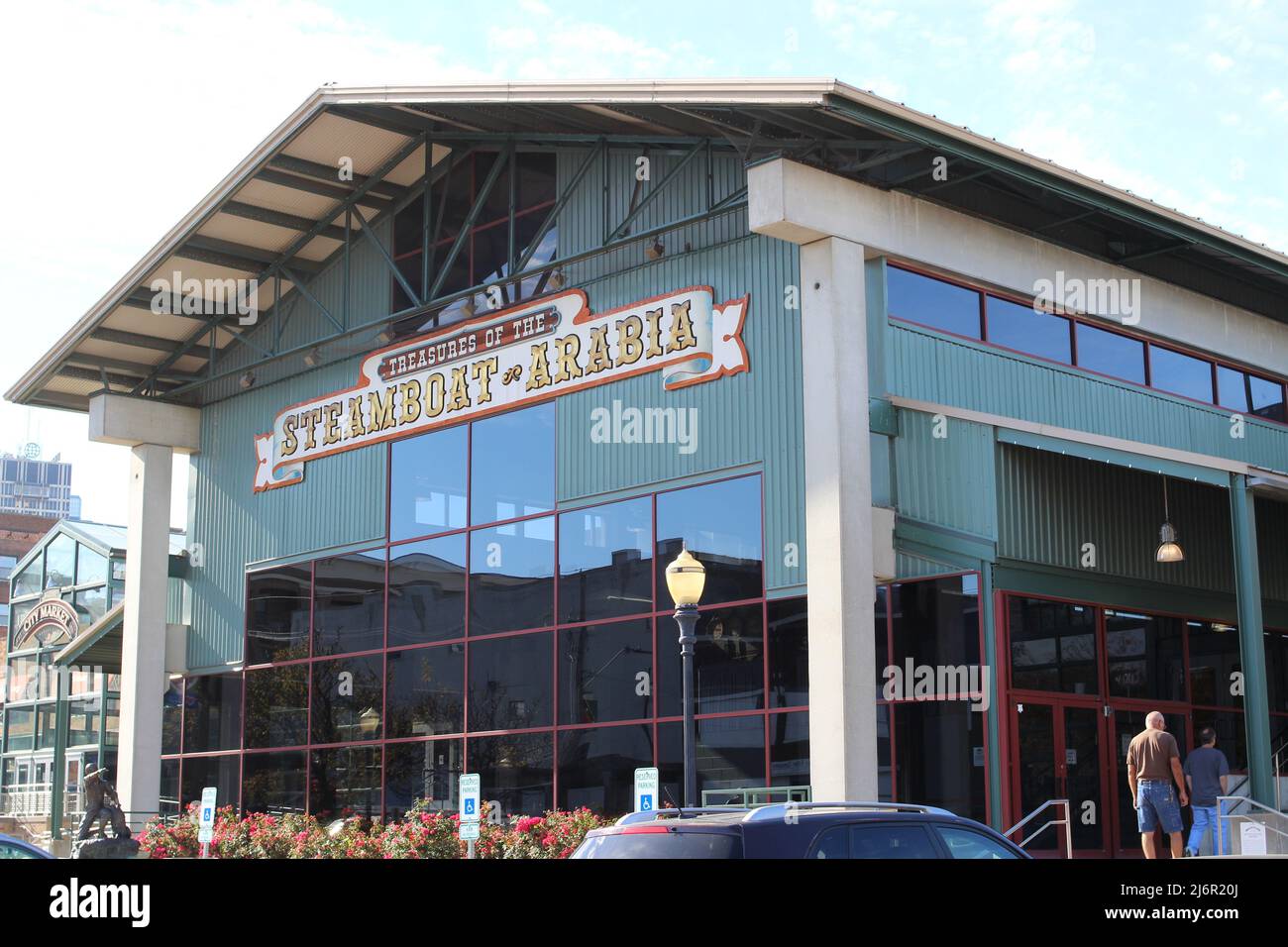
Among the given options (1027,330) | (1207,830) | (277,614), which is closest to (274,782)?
(277,614)

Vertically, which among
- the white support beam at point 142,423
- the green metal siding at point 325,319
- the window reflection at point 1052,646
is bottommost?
the window reflection at point 1052,646

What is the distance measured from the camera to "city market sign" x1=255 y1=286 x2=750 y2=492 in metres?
21.5

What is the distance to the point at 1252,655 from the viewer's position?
18.8 m

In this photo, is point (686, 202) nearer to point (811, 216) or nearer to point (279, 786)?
point (811, 216)

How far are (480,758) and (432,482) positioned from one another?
489cm

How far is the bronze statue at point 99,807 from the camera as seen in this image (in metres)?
21.7

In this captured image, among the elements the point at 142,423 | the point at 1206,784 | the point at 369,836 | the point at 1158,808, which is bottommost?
the point at 369,836

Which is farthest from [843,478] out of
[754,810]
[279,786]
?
[279,786]

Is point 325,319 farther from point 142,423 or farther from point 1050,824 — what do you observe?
point 1050,824

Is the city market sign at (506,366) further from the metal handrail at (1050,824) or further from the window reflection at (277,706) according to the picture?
the metal handrail at (1050,824)

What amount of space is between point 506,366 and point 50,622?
16.6 metres

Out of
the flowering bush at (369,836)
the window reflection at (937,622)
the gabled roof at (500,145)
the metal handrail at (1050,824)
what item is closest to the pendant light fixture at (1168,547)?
the window reflection at (937,622)

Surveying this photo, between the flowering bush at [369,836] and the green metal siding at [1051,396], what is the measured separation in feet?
24.7
